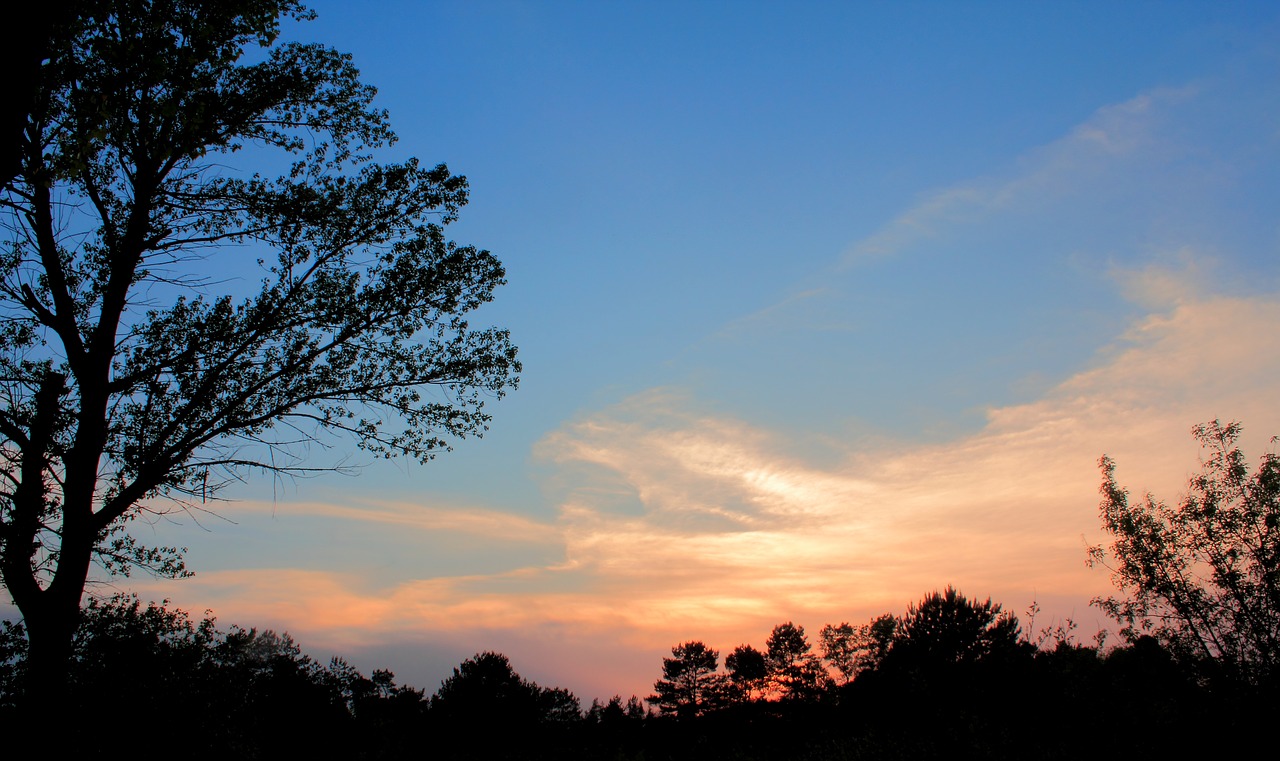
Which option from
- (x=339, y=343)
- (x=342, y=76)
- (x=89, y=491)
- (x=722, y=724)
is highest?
(x=342, y=76)

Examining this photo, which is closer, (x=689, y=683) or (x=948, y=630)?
(x=948, y=630)

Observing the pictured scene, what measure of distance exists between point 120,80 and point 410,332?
21.8ft

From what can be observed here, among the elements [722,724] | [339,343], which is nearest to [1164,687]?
[339,343]

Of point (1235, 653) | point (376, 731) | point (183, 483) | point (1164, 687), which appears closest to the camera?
point (183, 483)

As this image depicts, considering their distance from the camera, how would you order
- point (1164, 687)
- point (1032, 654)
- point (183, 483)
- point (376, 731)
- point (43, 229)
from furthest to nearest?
point (376, 731) < point (1032, 654) < point (1164, 687) < point (183, 483) < point (43, 229)

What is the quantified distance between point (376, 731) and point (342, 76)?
134 feet

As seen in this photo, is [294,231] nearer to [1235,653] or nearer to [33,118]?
[33,118]

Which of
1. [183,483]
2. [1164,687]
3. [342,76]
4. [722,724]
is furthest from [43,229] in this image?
[722,724]

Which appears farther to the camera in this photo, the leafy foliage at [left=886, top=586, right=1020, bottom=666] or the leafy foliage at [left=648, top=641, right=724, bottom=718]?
the leafy foliage at [left=648, top=641, right=724, bottom=718]

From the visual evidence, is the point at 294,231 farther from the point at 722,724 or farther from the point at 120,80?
the point at 722,724

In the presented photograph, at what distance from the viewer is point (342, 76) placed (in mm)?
14281

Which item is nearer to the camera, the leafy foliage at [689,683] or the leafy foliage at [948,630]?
the leafy foliage at [948,630]

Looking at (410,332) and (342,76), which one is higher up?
(342,76)

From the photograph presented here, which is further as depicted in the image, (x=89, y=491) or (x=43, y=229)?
(x=43, y=229)
